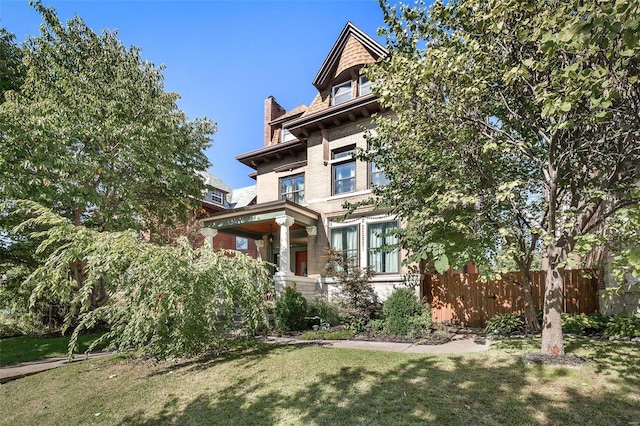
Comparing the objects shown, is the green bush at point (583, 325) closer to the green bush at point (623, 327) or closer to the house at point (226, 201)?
the green bush at point (623, 327)

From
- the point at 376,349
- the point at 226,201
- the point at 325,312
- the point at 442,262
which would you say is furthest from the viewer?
the point at 226,201

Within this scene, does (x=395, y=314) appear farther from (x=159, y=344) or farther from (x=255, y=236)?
(x=255, y=236)

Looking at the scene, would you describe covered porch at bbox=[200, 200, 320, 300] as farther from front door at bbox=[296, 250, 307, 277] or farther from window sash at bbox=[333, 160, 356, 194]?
window sash at bbox=[333, 160, 356, 194]

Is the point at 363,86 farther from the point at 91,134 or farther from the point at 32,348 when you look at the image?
the point at 32,348

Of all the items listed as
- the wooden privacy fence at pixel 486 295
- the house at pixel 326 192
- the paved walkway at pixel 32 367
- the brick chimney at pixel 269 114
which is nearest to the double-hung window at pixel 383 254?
the house at pixel 326 192

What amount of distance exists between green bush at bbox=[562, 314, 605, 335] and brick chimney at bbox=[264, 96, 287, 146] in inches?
614

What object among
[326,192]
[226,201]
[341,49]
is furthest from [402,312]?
[226,201]

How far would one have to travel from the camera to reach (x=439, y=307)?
39.1ft

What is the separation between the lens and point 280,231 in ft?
51.2

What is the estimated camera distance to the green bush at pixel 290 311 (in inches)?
437

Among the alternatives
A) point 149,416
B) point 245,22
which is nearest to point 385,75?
point 245,22

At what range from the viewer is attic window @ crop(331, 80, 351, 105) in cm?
1555

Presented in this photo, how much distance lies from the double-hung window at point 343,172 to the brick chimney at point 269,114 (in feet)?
18.7

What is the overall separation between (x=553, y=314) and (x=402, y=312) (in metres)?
4.27
